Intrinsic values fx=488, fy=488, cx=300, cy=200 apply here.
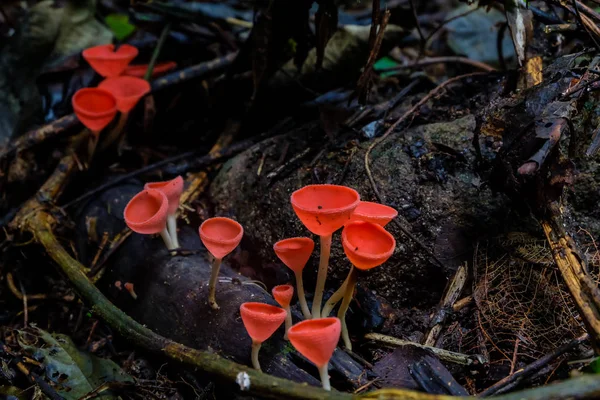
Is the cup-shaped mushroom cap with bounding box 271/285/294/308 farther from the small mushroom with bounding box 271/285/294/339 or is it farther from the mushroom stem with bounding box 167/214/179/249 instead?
the mushroom stem with bounding box 167/214/179/249

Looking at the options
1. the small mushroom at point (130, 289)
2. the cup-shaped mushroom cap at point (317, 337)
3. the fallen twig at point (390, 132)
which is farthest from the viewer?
the small mushroom at point (130, 289)

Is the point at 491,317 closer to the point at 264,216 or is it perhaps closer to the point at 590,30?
the point at 264,216

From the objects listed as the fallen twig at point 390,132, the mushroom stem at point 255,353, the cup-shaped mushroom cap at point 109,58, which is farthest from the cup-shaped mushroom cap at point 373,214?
the cup-shaped mushroom cap at point 109,58

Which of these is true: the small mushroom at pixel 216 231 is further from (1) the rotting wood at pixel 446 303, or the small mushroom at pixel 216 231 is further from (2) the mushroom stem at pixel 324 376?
(1) the rotting wood at pixel 446 303

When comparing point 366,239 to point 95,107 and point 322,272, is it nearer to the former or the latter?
point 322,272

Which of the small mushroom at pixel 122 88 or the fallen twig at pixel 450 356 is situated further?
the small mushroom at pixel 122 88

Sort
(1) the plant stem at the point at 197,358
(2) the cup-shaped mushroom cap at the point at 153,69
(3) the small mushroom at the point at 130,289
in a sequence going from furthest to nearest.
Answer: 1. (2) the cup-shaped mushroom cap at the point at 153,69
2. (3) the small mushroom at the point at 130,289
3. (1) the plant stem at the point at 197,358

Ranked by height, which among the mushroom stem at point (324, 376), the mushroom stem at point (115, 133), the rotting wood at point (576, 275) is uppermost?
the rotting wood at point (576, 275)

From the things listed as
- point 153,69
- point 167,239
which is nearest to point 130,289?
point 167,239
